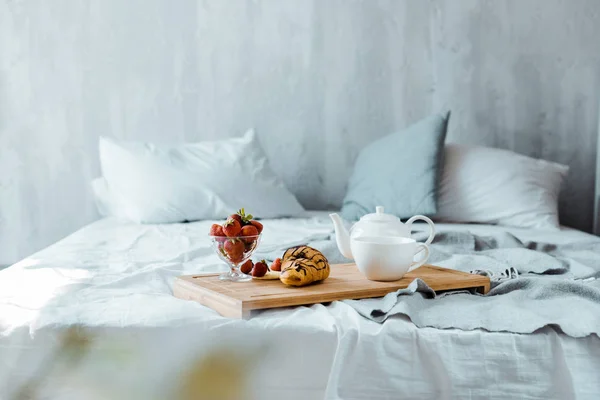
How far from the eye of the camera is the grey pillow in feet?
9.43

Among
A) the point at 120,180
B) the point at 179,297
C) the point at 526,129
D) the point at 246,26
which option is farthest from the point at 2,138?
the point at 526,129

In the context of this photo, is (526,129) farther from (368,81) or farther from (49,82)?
(49,82)

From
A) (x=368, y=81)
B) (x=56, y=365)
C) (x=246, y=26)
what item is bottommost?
(x=56, y=365)

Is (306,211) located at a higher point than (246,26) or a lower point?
lower

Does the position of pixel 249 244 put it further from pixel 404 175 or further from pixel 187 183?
pixel 404 175

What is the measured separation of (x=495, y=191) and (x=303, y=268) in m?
1.65

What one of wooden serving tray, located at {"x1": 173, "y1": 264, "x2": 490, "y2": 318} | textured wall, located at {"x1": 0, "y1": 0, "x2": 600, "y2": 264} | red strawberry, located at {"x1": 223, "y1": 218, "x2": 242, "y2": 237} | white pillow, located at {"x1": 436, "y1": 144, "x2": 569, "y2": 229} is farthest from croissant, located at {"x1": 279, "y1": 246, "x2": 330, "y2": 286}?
textured wall, located at {"x1": 0, "y1": 0, "x2": 600, "y2": 264}

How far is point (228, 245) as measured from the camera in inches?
61.4

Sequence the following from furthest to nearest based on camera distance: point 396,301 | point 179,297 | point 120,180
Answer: point 120,180, point 179,297, point 396,301

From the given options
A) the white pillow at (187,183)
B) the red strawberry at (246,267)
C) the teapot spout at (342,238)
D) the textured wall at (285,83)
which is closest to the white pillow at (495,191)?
the textured wall at (285,83)

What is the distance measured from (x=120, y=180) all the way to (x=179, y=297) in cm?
147

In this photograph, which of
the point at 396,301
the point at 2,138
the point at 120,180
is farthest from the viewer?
the point at 2,138

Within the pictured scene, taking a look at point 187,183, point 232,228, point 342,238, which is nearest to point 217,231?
point 232,228

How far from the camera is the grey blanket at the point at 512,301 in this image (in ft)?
4.27
